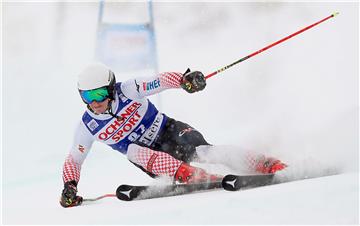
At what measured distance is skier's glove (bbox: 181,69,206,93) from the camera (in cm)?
326

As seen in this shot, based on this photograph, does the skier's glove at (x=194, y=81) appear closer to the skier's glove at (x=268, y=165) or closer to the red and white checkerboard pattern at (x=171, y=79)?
the red and white checkerboard pattern at (x=171, y=79)

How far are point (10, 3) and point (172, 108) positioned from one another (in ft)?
11.0

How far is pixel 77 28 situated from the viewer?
8500 mm

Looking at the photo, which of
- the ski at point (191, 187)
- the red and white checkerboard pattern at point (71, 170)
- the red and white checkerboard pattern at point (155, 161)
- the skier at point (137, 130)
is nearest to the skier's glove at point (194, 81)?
the skier at point (137, 130)

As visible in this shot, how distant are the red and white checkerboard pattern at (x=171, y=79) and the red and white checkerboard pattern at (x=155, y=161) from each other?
0.42m

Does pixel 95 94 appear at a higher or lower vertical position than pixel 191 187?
higher

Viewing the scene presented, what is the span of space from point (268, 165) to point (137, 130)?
2.87ft

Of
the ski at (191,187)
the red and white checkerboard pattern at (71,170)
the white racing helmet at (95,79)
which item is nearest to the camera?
the ski at (191,187)

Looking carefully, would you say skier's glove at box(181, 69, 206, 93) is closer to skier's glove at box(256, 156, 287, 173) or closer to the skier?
the skier

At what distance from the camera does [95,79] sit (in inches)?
133

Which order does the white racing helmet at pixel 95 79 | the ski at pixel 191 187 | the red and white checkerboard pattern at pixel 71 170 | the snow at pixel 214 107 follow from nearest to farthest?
the snow at pixel 214 107 → the ski at pixel 191 187 → the white racing helmet at pixel 95 79 → the red and white checkerboard pattern at pixel 71 170

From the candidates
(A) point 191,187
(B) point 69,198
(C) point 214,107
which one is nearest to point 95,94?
(B) point 69,198

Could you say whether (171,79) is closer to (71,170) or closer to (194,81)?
(194,81)

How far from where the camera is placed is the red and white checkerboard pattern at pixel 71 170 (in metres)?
3.59
